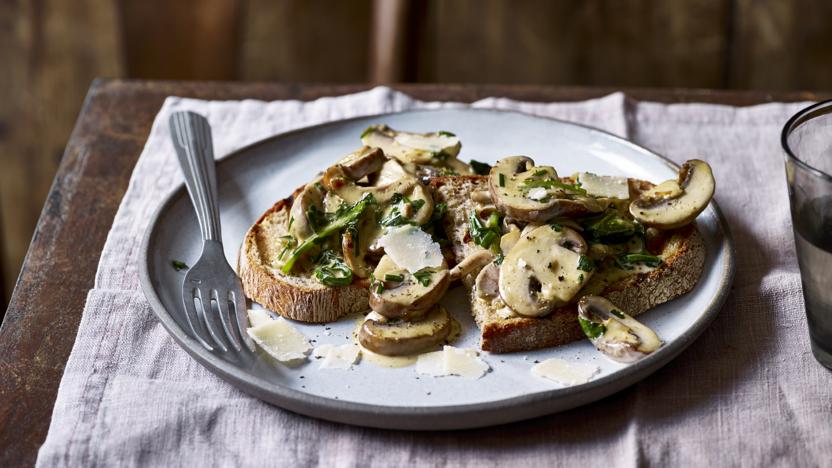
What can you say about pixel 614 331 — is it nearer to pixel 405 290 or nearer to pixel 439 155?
pixel 405 290

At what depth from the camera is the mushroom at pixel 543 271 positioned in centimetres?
212

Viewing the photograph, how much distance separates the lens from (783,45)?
17.7ft

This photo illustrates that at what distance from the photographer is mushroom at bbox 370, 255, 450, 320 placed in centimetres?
212

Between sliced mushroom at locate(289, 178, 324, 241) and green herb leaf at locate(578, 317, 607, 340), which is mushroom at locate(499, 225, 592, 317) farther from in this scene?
sliced mushroom at locate(289, 178, 324, 241)

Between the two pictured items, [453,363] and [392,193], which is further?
[392,193]

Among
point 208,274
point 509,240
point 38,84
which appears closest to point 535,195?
point 509,240

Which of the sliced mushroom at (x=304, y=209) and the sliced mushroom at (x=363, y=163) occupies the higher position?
the sliced mushroom at (x=363, y=163)

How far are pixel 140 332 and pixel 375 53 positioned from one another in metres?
2.91

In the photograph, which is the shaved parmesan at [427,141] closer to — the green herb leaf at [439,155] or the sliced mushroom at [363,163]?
the green herb leaf at [439,155]

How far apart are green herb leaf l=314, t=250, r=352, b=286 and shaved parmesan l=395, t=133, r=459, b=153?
509 mm

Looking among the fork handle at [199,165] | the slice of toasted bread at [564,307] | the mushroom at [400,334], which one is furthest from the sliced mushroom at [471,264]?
the fork handle at [199,165]

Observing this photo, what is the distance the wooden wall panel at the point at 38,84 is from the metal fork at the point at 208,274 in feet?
8.98

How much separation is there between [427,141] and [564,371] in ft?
3.16

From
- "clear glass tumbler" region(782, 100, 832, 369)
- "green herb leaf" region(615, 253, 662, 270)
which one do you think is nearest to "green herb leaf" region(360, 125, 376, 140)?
"green herb leaf" region(615, 253, 662, 270)
